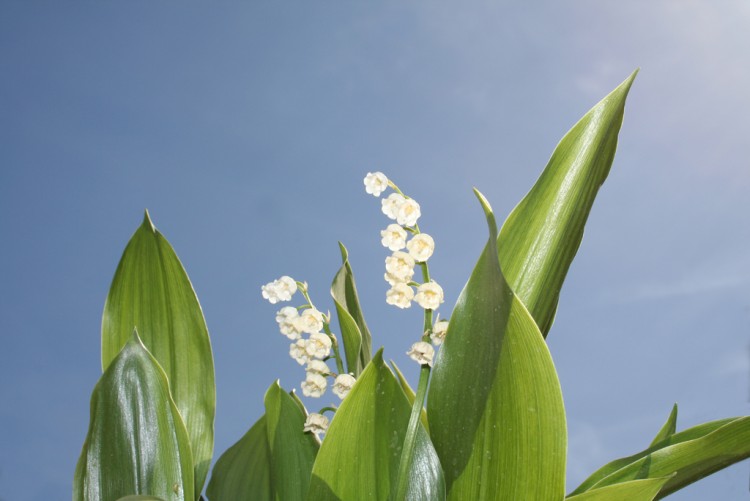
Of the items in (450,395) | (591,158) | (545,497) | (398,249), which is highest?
(591,158)

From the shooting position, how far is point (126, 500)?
69cm

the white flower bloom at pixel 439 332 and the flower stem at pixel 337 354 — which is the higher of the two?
the flower stem at pixel 337 354

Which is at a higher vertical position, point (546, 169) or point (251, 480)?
point (546, 169)

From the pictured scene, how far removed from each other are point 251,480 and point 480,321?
0.48 meters

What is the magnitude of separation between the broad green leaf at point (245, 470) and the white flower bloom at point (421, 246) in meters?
0.39

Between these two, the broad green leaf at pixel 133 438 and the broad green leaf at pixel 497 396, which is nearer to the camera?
the broad green leaf at pixel 497 396

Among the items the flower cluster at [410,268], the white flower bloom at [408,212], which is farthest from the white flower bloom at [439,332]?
the white flower bloom at [408,212]

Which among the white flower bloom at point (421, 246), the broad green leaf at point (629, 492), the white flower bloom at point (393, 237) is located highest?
the white flower bloom at point (393, 237)

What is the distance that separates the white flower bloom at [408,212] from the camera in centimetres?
82

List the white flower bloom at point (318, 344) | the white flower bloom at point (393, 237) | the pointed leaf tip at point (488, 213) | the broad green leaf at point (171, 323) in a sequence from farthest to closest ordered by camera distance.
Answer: the broad green leaf at point (171, 323)
the white flower bloom at point (318, 344)
the white flower bloom at point (393, 237)
the pointed leaf tip at point (488, 213)

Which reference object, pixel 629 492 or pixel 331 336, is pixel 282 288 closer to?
pixel 331 336

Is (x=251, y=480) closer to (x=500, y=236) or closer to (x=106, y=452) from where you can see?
(x=106, y=452)

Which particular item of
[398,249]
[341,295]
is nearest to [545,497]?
[398,249]

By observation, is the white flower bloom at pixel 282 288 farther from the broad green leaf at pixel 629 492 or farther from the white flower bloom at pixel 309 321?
the broad green leaf at pixel 629 492
